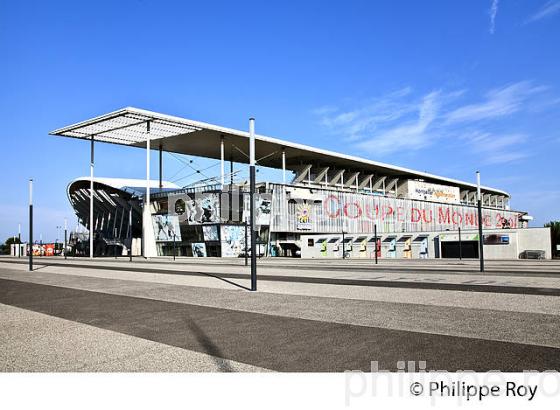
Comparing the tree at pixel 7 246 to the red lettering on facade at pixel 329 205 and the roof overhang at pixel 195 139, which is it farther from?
the red lettering on facade at pixel 329 205

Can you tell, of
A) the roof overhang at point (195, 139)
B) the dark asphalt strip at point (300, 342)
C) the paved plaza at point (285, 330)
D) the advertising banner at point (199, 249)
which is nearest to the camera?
the dark asphalt strip at point (300, 342)

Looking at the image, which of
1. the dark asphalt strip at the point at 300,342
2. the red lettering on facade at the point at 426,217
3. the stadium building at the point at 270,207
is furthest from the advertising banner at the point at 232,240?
the dark asphalt strip at the point at 300,342

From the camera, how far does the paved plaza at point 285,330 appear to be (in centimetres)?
719

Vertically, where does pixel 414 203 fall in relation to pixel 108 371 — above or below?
above

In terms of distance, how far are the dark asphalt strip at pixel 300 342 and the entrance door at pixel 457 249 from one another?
51.0m

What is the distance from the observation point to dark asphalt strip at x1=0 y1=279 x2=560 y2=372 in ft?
22.8

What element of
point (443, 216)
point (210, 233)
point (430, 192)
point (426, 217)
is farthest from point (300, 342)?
point (430, 192)

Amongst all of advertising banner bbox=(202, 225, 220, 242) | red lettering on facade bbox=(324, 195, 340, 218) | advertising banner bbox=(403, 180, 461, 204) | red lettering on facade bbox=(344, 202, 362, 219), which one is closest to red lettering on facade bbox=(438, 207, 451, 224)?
advertising banner bbox=(403, 180, 461, 204)

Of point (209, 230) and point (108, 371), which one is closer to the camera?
point (108, 371)

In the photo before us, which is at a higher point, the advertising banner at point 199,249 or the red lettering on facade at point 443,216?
the red lettering on facade at point 443,216
